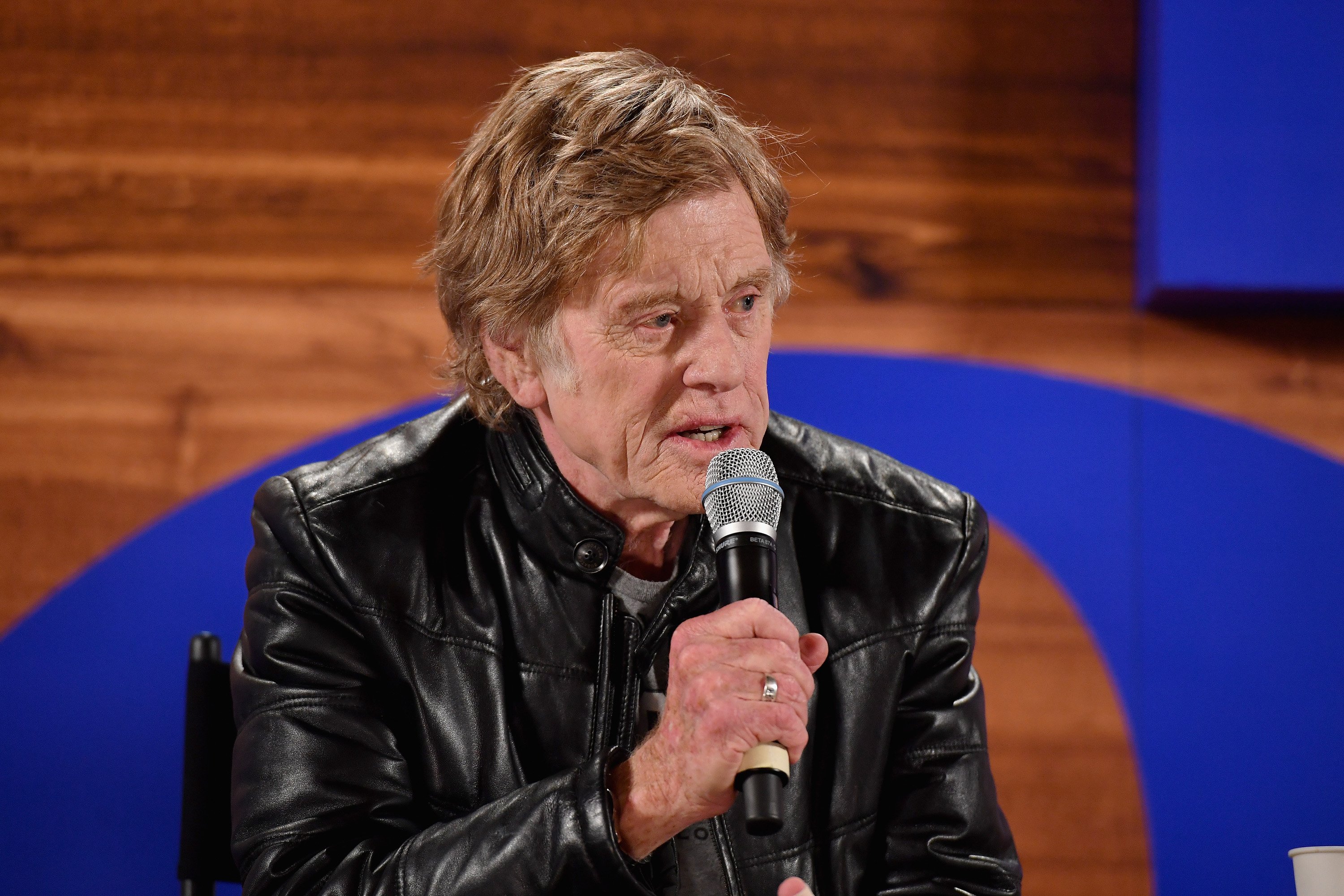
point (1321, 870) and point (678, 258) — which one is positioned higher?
point (678, 258)

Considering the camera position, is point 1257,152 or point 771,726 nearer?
point 771,726

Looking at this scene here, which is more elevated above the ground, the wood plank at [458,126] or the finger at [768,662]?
the wood plank at [458,126]

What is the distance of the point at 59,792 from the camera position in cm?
237

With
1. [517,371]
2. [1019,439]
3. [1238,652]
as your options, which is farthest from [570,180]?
[1238,652]

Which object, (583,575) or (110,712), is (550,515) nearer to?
(583,575)

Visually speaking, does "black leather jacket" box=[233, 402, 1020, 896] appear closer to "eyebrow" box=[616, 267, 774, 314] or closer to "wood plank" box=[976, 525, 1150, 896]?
"eyebrow" box=[616, 267, 774, 314]

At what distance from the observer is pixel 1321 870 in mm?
1360

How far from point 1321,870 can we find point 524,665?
99 centimetres

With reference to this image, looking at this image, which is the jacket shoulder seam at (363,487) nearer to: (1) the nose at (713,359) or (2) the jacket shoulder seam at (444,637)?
(2) the jacket shoulder seam at (444,637)

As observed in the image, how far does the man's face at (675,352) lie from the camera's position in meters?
1.53

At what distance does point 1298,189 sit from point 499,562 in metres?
1.79

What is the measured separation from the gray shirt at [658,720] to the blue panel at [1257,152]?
4.44 feet

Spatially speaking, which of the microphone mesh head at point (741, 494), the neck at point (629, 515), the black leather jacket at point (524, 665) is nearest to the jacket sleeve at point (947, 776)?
the black leather jacket at point (524, 665)

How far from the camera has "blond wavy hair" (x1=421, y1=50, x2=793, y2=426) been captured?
60.7 inches
